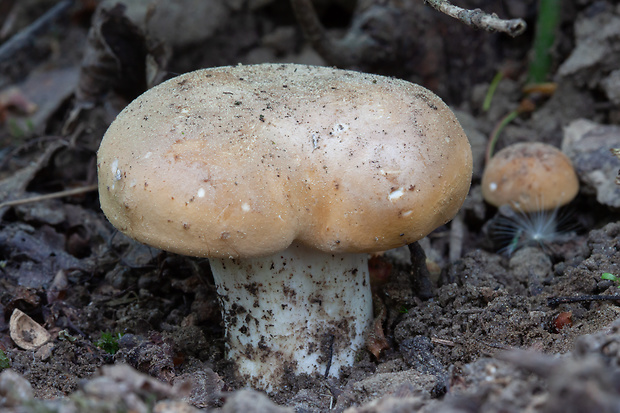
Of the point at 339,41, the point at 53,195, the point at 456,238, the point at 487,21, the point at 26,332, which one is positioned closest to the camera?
the point at 487,21

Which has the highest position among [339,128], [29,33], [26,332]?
[339,128]

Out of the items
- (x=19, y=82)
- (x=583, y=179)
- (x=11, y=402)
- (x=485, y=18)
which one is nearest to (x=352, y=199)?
(x=485, y=18)

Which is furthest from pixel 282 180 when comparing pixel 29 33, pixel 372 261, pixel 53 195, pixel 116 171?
pixel 29 33

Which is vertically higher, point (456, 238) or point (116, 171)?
point (116, 171)

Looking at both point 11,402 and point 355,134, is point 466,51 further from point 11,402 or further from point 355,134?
point 11,402

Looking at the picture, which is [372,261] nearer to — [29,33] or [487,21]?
[487,21]

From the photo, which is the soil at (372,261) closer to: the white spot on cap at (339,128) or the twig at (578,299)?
the twig at (578,299)
